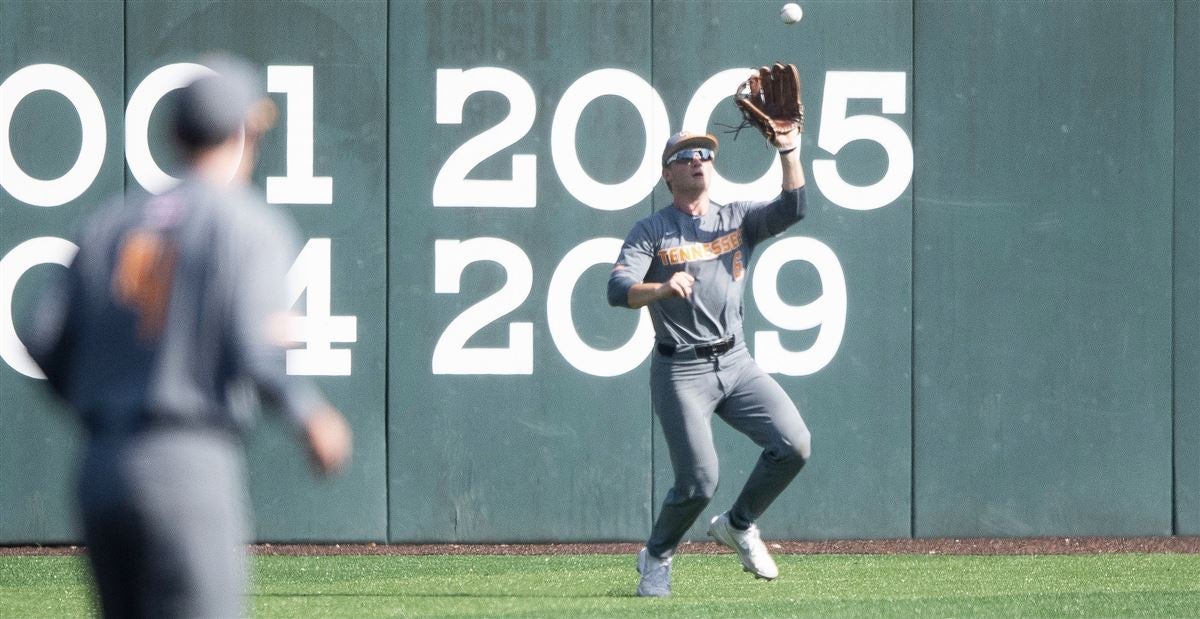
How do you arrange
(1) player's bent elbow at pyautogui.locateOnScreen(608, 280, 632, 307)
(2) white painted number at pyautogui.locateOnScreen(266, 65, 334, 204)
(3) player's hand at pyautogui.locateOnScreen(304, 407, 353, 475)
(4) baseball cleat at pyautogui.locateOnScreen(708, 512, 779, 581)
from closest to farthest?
1. (3) player's hand at pyautogui.locateOnScreen(304, 407, 353, 475)
2. (1) player's bent elbow at pyautogui.locateOnScreen(608, 280, 632, 307)
3. (4) baseball cleat at pyautogui.locateOnScreen(708, 512, 779, 581)
4. (2) white painted number at pyautogui.locateOnScreen(266, 65, 334, 204)

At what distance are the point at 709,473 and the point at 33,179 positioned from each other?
4283mm

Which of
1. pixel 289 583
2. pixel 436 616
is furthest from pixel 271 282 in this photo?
pixel 289 583

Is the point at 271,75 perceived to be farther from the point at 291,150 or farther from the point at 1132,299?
the point at 1132,299

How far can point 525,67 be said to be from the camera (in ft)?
27.7

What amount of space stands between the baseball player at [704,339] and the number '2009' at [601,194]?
2.16 m

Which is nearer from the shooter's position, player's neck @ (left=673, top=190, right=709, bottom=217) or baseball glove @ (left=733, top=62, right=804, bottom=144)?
baseball glove @ (left=733, top=62, right=804, bottom=144)

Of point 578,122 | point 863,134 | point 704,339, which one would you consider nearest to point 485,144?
point 578,122

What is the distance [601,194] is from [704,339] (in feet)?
7.89

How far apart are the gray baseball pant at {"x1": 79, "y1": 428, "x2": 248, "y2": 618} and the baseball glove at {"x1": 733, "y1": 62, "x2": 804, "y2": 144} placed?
3.87m

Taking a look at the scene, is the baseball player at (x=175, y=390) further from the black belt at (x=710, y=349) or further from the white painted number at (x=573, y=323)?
the white painted number at (x=573, y=323)

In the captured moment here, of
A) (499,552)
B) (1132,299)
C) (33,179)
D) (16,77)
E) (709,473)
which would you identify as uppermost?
(16,77)

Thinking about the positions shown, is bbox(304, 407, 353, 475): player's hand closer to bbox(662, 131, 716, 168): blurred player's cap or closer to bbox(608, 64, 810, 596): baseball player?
bbox(608, 64, 810, 596): baseball player

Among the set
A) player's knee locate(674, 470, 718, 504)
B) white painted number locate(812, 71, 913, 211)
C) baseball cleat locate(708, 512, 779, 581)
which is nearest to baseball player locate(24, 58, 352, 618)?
player's knee locate(674, 470, 718, 504)

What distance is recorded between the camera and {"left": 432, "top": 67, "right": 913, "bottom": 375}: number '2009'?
8422 mm
